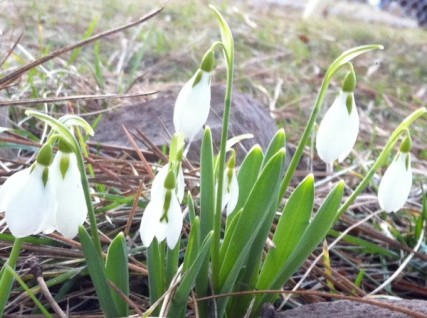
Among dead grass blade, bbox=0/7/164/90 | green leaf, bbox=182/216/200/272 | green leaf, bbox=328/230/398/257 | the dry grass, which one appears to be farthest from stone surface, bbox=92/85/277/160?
green leaf, bbox=182/216/200/272

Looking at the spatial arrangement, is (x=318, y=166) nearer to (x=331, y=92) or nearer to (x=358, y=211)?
(x=358, y=211)

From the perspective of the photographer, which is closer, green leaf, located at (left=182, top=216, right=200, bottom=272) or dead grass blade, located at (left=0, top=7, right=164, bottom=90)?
green leaf, located at (left=182, top=216, right=200, bottom=272)

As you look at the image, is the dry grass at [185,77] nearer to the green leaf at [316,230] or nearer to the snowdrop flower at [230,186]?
the snowdrop flower at [230,186]

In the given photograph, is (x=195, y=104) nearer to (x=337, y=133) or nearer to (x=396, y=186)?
(x=337, y=133)

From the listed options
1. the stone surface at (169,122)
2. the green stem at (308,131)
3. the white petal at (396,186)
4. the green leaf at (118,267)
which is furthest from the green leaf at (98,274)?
the stone surface at (169,122)

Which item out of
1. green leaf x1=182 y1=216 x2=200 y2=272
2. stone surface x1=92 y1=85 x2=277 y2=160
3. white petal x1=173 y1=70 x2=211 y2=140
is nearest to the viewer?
white petal x1=173 y1=70 x2=211 y2=140

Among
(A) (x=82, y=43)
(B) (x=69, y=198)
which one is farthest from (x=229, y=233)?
(A) (x=82, y=43)

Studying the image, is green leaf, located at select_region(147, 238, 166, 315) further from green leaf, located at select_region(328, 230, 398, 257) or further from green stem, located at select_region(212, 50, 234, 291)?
green leaf, located at select_region(328, 230, 398, 257)
